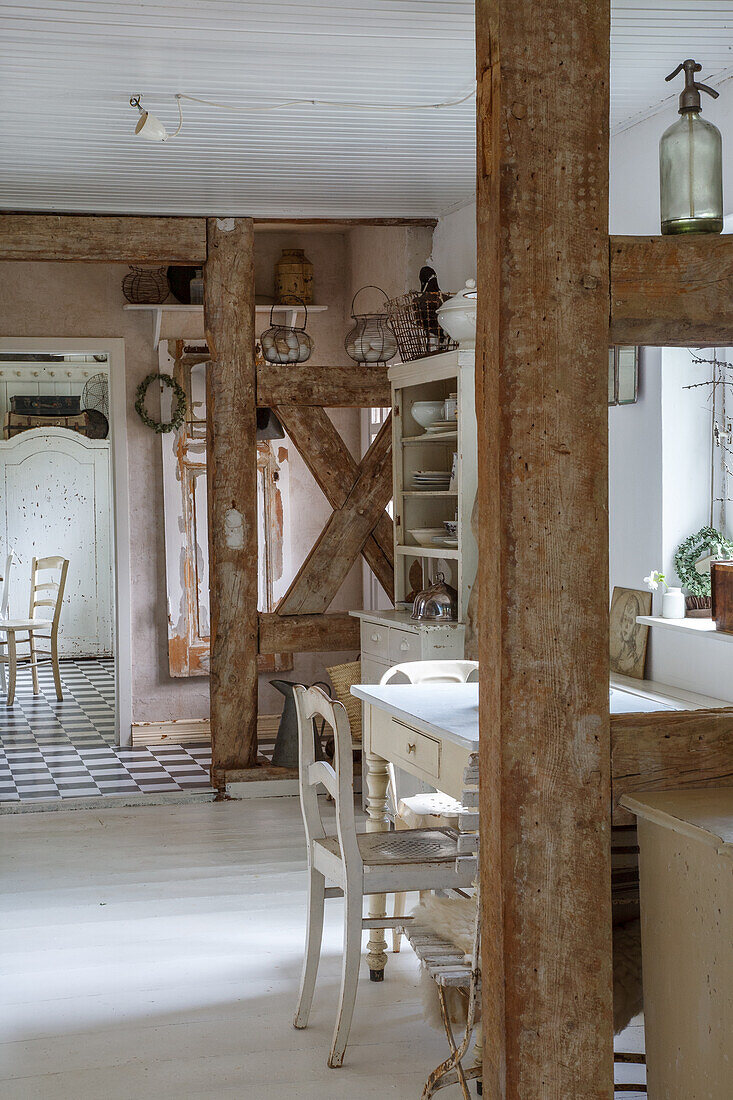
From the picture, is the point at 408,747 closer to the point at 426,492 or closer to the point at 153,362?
the point at 426,492

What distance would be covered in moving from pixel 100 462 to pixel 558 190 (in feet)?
33.1

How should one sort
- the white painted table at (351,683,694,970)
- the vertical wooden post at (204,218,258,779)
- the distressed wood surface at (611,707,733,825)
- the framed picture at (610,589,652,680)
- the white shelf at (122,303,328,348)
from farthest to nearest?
1. the white shelf at (122,303,328,348)
2. the vertical wooden post at (204,218,258,779)
3. the framed picture at (610,589,652,680)
4. the white painted table at (351,683,694,970)
5. the distressed wood surface at (611,707,733,825)

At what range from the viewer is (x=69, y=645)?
39.3 ft

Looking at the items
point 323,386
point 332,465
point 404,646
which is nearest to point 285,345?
point 323,386

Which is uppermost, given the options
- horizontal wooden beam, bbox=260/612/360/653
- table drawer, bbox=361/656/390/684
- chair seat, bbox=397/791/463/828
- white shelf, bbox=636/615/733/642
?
white shelf, bbox=636/615/733/642

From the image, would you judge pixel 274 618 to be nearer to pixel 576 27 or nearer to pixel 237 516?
pixel 237 516

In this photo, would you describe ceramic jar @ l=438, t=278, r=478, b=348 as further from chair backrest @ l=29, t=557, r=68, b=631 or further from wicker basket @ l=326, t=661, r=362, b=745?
chair backrest @ l=29, t=557, r=68, b=631

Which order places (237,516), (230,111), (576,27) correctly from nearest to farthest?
(576,27) < (230,111) < (237,516)

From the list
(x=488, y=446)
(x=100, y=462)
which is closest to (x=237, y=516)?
(x=488, y=446)

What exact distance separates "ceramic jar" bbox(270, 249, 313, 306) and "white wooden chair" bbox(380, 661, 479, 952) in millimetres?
3870

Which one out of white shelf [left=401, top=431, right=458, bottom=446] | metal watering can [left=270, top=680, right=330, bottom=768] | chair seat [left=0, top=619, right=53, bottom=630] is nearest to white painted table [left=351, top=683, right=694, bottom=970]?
white shelf [left=401, top=431, right=458, bottom=446]

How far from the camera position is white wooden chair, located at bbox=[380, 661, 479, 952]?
386 cm

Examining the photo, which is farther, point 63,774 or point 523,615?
point 63,774

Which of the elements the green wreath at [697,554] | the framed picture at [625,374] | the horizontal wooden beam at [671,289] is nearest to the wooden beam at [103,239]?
the framed picture at [625,374]
